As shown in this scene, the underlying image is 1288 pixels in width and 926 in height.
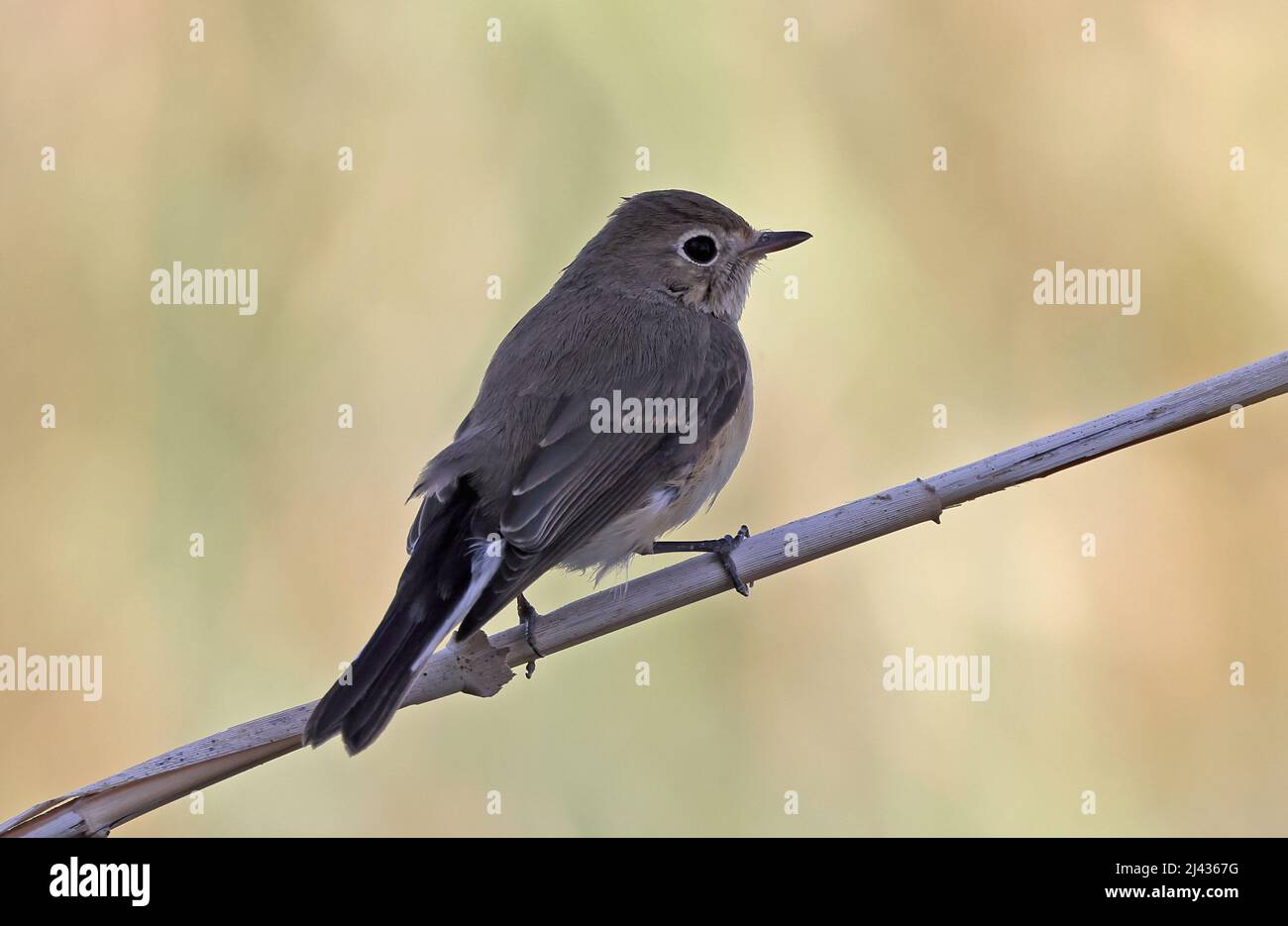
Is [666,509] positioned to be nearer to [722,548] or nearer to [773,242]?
[722,548]

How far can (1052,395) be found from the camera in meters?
5.29

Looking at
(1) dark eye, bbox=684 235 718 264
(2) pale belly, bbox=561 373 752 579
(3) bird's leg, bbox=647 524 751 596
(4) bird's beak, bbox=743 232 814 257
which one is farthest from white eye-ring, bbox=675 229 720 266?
(3) bird's leg, bbox=647 524 751 596

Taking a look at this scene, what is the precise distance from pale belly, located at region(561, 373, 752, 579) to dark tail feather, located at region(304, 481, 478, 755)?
39cm

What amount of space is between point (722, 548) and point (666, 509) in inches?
14.5

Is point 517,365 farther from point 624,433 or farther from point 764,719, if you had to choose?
point 764,719

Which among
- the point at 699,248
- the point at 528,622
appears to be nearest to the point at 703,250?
the point at 699,248

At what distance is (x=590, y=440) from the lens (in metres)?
3.85

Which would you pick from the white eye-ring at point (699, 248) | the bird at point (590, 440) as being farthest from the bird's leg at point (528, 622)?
the white eye-ring at point (699, 248)

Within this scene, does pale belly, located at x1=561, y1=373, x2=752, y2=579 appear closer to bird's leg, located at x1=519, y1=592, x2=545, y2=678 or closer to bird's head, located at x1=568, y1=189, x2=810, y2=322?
bird's leg, located at x1=519, y1=592, x2=545, y2=678

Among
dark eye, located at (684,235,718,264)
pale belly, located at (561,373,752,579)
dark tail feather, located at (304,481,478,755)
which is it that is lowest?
dark tail feather, located at (304,481,478,755)

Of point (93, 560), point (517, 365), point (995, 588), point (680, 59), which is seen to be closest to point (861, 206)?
point (680, 59)

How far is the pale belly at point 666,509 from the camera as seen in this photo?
3860 millimetres

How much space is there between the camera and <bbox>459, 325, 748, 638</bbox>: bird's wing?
11.5ft

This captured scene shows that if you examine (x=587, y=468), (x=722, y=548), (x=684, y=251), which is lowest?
(x=722, y=548)
